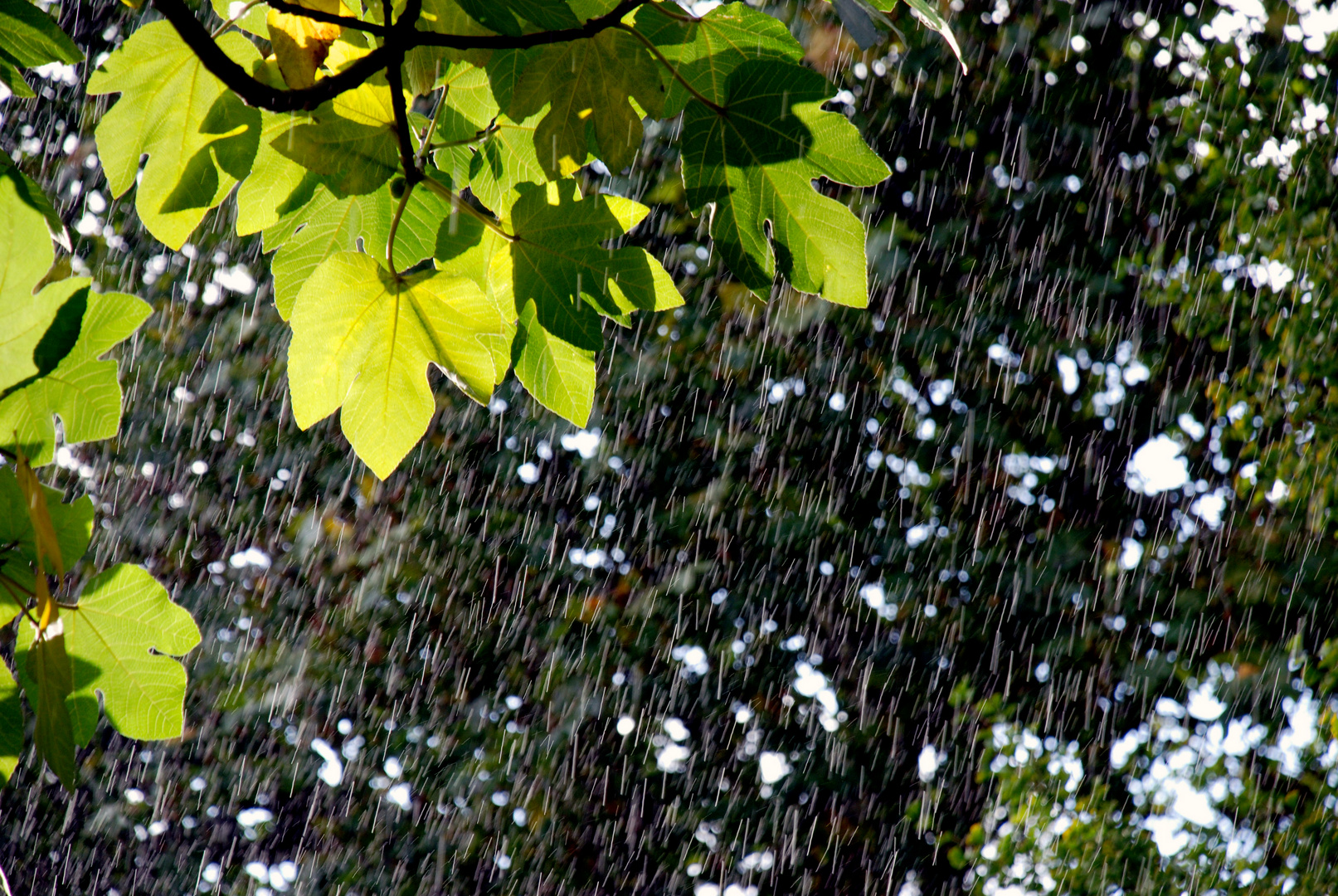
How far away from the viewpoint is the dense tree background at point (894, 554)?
9.60ft

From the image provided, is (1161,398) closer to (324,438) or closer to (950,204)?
(950,204)

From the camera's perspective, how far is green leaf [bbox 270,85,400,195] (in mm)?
486

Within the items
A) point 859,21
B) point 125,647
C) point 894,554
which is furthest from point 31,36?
point 894,554

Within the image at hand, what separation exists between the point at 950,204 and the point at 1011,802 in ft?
5.65

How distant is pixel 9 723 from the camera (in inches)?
20.5

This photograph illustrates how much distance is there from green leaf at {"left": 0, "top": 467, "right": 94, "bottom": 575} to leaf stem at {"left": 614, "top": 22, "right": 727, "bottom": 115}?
34 centimetres

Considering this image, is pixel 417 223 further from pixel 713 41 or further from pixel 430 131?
pixel 713 41

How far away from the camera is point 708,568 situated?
2955 mm

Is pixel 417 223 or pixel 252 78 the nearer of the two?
pixel 252 78

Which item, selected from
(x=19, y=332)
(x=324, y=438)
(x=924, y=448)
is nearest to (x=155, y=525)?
(x=324, y=438)

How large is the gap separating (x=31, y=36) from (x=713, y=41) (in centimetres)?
37

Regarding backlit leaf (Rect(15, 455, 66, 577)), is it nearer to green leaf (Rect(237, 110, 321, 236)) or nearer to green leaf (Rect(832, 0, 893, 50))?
green leaf (Rect(237, 110, 321, 236))

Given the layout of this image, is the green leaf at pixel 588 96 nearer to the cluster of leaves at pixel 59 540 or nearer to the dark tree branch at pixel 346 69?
the dark tree branch at pixel 346 69

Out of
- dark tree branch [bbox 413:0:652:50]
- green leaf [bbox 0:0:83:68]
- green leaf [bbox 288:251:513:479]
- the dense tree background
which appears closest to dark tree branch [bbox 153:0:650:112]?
dark tree branch [bbox 413:0:652:50]
